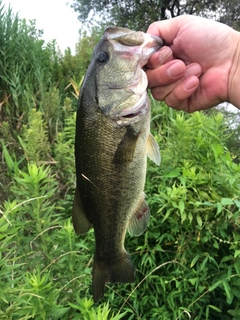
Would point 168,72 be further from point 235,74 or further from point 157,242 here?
point 157,242

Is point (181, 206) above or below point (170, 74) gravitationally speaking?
below

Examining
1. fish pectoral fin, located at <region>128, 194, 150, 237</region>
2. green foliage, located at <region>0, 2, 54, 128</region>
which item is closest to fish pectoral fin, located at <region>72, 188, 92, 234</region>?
fish pectoral fin, located at <region>128, 194, 150, 237</region>

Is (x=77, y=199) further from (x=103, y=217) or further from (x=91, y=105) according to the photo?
(x=91, y=105)

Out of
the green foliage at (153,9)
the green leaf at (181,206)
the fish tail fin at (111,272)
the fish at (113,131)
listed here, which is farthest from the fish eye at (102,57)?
the green foliage at (153,9)

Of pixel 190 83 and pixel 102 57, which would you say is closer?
pixel 102 57

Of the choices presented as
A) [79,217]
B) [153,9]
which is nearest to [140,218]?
[79,217]

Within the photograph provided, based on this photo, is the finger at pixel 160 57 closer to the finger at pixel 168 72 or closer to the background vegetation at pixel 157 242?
the finger at pixel 168 72

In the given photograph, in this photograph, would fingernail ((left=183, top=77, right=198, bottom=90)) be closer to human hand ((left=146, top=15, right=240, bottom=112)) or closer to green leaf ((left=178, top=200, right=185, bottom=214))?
human hand ((left=146, top=15, right=240, bottom=112))
